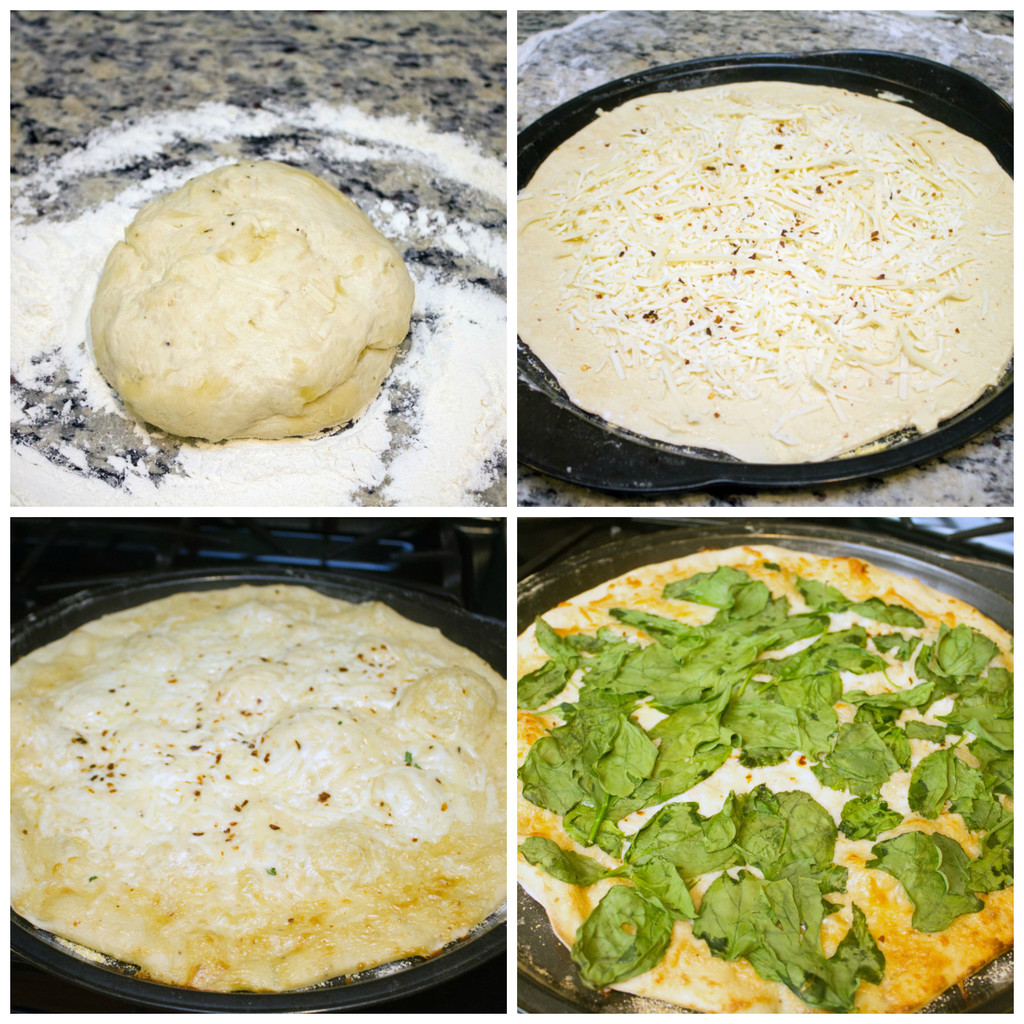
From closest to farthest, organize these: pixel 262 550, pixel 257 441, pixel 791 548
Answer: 1. pixel 257 441
2. pixel 791 548
3. pixel 262 550

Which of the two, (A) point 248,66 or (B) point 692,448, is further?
(A) point 248,66

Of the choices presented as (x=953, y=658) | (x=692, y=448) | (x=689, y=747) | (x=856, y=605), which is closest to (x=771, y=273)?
(x=692, y=448)

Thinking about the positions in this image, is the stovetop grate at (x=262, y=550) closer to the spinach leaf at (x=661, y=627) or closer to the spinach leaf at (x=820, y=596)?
the spinach leaf at (x=661, y=627)

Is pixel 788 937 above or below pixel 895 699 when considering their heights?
below

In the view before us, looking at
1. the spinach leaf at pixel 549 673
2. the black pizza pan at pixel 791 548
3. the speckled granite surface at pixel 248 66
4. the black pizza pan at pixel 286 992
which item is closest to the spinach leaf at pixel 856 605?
the black pizza pan at pixel 791 548

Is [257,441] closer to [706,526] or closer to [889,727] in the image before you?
[706,526]

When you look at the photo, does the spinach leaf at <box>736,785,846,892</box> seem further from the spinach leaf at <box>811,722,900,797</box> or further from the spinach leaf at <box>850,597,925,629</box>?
the spinach leaf at <box>850,597,925,629</box>

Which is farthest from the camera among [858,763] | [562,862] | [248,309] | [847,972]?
[248,309]
